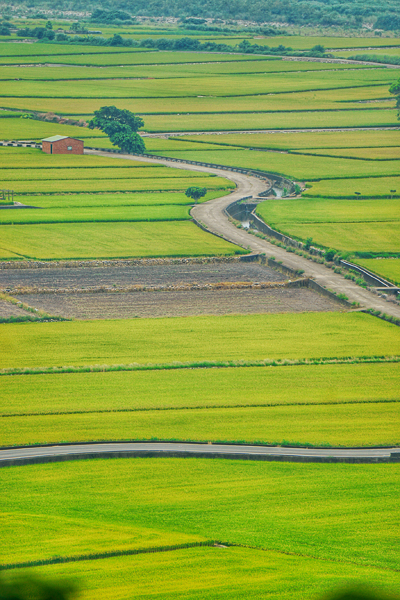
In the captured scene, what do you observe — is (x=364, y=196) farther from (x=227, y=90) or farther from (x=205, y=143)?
(x=227, y=90)

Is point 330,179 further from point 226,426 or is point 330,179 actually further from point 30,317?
point 226,426

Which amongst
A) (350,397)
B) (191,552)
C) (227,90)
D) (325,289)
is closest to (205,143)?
(227,90)

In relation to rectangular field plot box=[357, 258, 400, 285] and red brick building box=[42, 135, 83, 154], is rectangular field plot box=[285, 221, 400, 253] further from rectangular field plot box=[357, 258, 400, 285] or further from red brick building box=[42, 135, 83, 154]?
red brick building box=[42, 135, 83, 154]

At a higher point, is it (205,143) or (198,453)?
(205,143)

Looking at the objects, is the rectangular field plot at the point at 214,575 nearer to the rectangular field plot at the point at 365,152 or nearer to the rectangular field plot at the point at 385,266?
the rectangular field plot at the point at 385,266

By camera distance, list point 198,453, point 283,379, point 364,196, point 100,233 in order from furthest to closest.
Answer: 1. point 364,196
2. point 100,233
3. point 283,379
4. point 198,453

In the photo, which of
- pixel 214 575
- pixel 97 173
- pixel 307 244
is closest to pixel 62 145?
pixel 97 173
